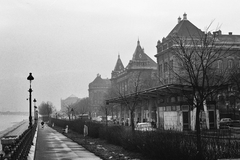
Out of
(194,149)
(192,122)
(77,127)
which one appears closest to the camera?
(194,149)

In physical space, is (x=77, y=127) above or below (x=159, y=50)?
below

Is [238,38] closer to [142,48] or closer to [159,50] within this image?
[159,50]

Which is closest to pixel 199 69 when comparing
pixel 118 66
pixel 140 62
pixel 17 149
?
pixel 17 149

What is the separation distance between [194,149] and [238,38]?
79.1 meters

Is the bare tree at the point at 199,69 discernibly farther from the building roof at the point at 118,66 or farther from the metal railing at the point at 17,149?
the building roof at the point at 118,66

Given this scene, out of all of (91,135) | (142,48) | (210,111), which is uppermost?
(142,48)

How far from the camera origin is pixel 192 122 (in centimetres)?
3588

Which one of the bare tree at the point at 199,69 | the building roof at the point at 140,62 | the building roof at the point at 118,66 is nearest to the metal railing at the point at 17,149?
the bare tree at the point at 199,69

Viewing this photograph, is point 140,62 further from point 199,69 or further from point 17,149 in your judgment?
point 17,149

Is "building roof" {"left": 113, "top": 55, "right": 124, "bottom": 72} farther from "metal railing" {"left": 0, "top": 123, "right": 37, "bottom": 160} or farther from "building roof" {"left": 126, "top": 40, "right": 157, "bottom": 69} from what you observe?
"metal railing" {"left": 0, "top": 123, "right": 37, "bottom": 160}

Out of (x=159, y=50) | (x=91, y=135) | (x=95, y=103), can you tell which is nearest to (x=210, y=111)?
(x=91, y=135)

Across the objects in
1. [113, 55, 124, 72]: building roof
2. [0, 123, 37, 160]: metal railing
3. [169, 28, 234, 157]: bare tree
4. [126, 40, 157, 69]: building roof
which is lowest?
[0, 123, 37, 160]: metal railing

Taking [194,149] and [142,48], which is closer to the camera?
[194,149]

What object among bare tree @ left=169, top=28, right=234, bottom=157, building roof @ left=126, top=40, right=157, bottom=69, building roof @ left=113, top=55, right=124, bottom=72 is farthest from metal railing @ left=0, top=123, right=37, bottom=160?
building roof @ left=113, top=55, right=124, bottom=72
